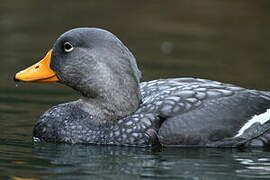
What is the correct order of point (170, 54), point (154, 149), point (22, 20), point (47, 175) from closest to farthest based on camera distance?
point (47, 175), point (154, 149), point (170, 54), point (22, 20)


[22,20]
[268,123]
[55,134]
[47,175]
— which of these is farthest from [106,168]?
[22,20]

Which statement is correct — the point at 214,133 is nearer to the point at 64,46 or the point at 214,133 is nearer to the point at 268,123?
the point at 268,123

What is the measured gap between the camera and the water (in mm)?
8789

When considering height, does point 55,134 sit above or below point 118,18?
below

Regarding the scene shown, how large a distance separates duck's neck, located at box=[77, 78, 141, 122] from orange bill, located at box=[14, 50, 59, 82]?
47cm

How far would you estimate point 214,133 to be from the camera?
32.1 feet

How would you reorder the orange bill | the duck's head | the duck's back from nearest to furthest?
the duck's back < the duck's head < the orange bill

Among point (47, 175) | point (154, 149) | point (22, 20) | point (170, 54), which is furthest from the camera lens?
point (22, 20)

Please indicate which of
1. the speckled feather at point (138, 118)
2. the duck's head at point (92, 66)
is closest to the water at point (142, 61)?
the speckled feather at point (138, 118)

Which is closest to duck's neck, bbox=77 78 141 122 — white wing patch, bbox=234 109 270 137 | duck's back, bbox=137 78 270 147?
duck's back, bbox=137 78 270 147

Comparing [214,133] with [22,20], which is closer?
[214,133]

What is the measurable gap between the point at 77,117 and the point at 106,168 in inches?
55.8

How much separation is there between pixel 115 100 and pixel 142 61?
5285 millimetres

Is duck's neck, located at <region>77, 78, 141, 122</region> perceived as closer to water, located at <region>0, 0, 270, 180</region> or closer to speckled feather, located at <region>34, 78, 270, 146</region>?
speckled feather, located at <region>34, 78, 270, 146</region>
